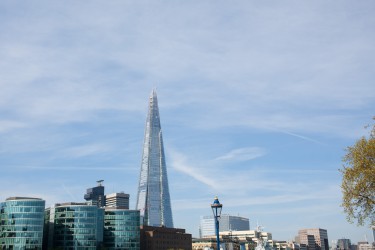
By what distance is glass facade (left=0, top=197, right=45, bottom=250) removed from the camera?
181250mm

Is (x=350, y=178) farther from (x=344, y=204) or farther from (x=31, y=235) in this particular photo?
(x=31, y=235)

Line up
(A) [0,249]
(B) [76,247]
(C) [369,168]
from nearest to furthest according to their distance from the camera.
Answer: (C) [369,168]
(A) [0,249]
(B) [76,247]

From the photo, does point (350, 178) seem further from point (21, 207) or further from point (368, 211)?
point (21, 207)

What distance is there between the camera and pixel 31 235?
18288cm

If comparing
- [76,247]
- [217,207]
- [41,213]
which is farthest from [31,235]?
[217,207]

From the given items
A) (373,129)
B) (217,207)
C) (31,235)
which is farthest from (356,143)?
(31,235)

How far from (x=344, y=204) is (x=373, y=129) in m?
8.57

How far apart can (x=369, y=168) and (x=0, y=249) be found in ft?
555

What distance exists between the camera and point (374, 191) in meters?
46.2

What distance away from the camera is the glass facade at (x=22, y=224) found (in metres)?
181

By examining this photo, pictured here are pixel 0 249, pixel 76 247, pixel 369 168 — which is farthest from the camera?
pixel 76 247

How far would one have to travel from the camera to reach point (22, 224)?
18262 cm

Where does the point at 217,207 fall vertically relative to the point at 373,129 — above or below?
below

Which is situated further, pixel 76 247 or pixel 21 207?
pixel 76 247
